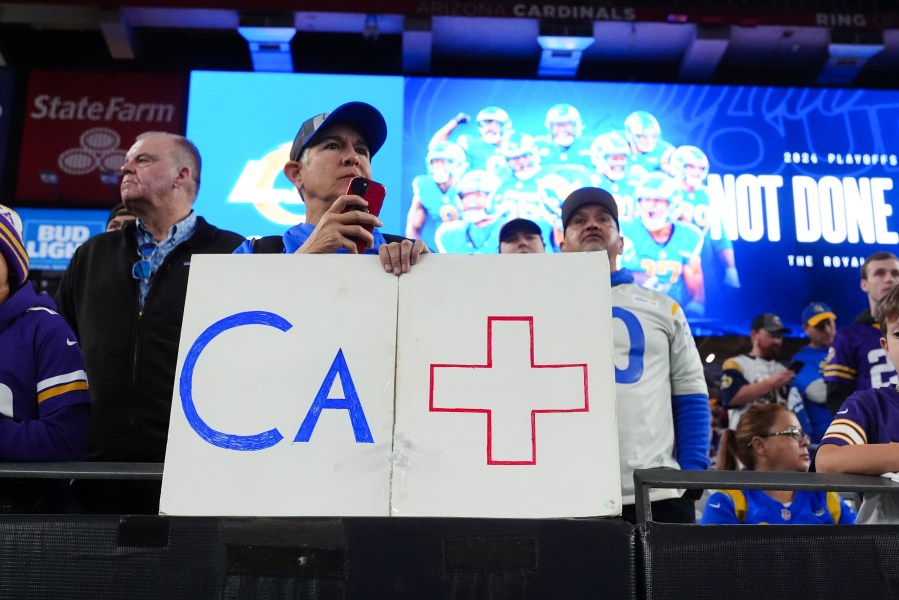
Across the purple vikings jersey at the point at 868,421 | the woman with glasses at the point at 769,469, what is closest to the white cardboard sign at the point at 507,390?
the purple vikings jersey at the point at 868,421

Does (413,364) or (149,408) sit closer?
(413,364)

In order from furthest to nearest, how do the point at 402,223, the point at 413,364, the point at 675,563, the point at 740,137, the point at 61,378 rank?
the point at 740,137, the point at 402,223, the point at 61,378, the point at 413,364, the point at 675,563

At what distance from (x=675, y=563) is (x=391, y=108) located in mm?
5008

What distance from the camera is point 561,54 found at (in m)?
6.14

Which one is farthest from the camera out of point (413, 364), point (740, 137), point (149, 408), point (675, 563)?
point (740, 137)

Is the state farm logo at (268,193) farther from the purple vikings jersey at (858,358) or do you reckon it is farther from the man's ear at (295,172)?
the man's ear at (295,172)

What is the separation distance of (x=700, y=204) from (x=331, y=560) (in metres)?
4.97

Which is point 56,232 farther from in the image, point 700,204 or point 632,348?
point 632,348

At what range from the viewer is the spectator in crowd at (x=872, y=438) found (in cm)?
150

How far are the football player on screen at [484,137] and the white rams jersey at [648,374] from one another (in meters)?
3.63

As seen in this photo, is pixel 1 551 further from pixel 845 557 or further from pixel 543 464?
pixel 845 557

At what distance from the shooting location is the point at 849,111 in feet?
19.8

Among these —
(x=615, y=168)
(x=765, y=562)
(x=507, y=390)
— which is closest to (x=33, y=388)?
(x=507, y=390)

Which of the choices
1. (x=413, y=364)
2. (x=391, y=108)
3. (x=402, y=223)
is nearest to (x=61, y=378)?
(x=413, y=364)
